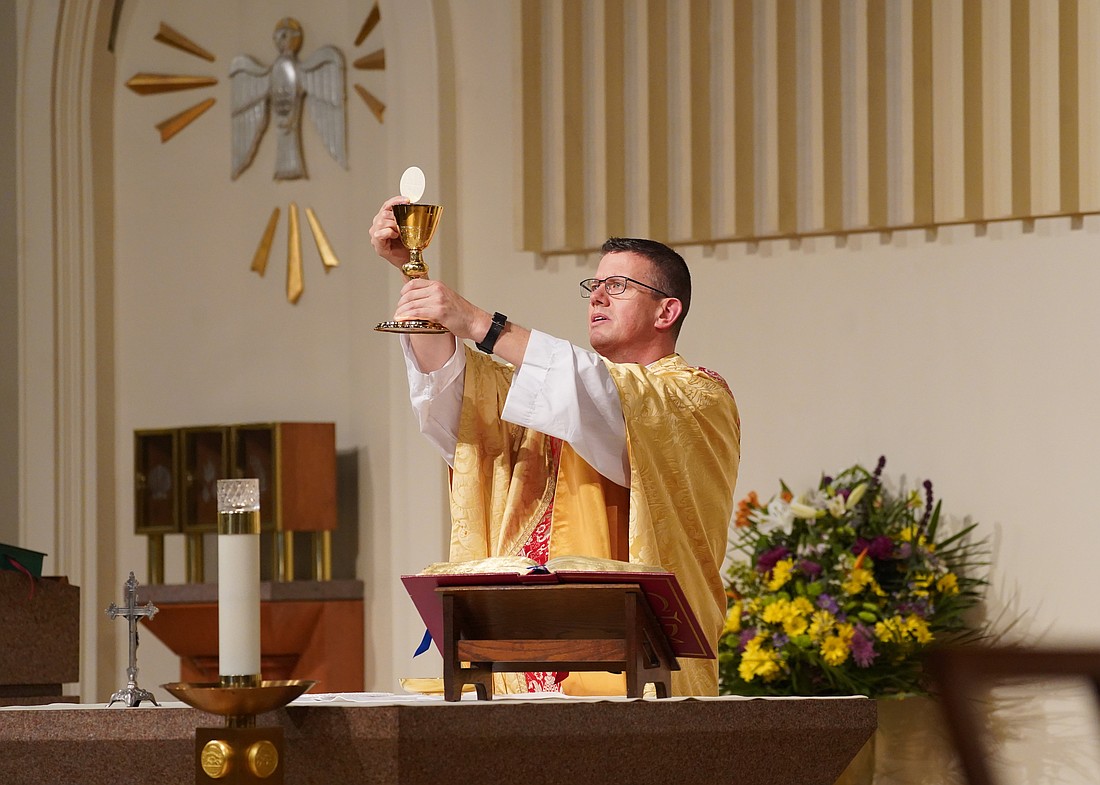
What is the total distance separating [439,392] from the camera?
3512 millimetres

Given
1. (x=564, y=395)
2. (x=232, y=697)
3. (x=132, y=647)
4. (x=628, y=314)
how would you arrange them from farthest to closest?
(x=628, y=314) < (x=564, y=395) < (x=132, y=647) < (x=232, y=697)

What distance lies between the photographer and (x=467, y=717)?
6.78 feet

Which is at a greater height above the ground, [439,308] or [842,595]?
[439,308]

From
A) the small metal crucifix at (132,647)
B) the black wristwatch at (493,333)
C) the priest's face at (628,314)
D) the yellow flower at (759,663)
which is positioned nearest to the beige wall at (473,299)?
the yellow flower at (759,663)

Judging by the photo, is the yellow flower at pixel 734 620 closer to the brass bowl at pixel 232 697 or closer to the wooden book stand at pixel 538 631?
the wooden book stand at pixel 538 631

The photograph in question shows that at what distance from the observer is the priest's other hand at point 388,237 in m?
3.20

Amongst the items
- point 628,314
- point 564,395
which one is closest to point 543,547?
point 564,395

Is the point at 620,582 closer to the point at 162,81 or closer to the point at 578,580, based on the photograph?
the point at 578,580

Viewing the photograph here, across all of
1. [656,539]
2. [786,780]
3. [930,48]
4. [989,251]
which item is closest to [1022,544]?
[989,251]

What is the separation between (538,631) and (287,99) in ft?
15.9

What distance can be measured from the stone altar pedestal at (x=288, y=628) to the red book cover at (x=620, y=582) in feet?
12.3

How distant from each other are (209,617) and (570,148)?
2.24 metres

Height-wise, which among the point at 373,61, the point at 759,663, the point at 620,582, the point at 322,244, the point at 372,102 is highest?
the point at 373,61

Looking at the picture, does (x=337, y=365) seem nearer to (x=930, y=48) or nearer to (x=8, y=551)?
(x=930, y=48)
